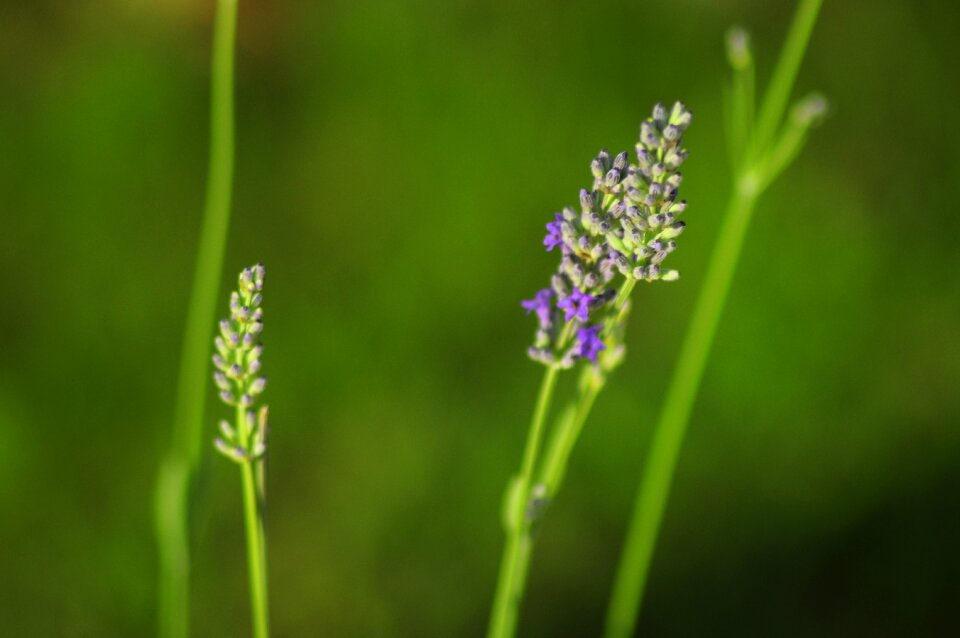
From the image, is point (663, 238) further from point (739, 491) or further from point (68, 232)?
point (68, 232)

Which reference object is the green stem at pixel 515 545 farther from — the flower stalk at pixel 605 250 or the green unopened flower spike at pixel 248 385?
the green unopened flower spike at pixel 248 385

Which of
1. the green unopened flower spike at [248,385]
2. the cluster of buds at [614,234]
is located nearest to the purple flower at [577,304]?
the cluster of buds at [614,234]

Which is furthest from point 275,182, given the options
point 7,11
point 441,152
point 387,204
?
point 7,11

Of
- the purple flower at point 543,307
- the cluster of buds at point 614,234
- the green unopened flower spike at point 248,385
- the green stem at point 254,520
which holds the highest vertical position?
the cluster of buds at point 614,234

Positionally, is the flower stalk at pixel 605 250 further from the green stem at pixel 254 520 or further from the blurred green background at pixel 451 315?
the blurred green background at pixel 451 315

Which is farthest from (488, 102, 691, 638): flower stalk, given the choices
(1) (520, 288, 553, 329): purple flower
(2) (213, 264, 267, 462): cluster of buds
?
(2) (213, 264, 267, 462): cluster of buds

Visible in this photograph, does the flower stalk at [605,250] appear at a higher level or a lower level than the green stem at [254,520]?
higher

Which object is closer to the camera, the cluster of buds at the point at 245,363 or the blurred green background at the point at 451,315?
the cluster of buds at the point at 245,363

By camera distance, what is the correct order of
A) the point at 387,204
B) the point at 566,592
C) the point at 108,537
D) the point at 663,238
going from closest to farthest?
the point at 663,238 < the point at 108,537 < the point at 566,592 < the point at 387,204
